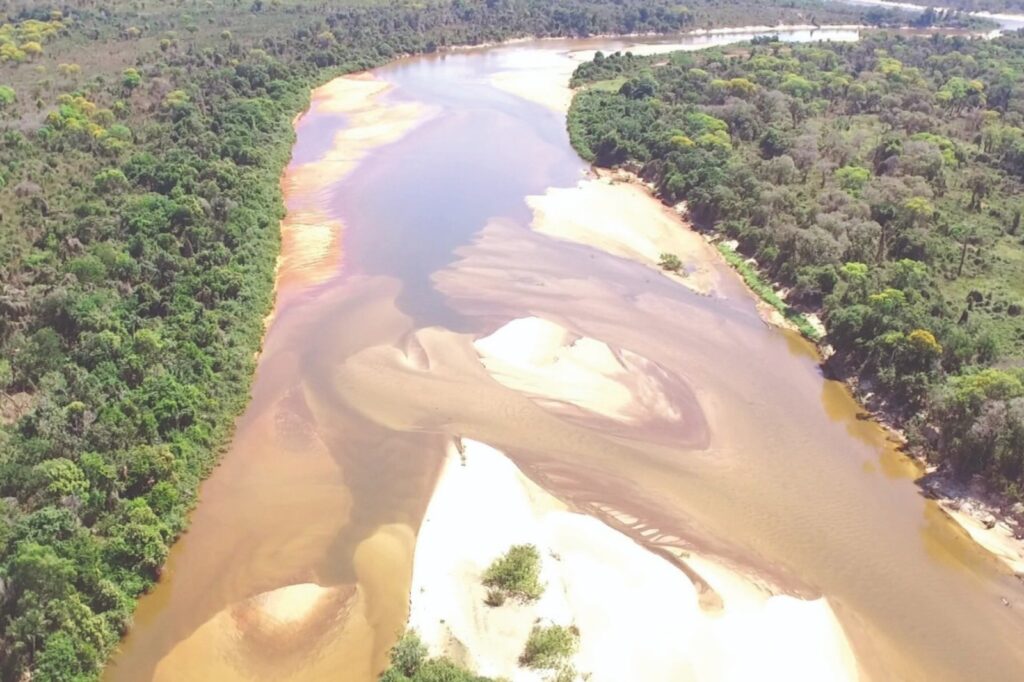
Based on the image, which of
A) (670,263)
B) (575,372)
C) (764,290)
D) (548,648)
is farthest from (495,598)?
(670,263)

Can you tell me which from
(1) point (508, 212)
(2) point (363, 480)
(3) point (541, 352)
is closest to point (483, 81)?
(1) point (508, 212)

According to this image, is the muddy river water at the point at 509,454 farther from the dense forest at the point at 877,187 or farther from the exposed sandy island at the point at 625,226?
the dense forest at the point at 877,187

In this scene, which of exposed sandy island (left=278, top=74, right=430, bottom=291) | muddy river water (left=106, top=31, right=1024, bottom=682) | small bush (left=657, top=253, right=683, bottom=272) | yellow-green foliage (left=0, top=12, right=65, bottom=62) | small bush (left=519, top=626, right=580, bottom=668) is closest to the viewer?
small bush (left=519, top=626, right=580, bottom=668)

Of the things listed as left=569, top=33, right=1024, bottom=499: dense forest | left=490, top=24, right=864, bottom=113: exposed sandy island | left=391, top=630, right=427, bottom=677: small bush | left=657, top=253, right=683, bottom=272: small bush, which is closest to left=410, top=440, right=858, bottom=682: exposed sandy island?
left=391, top=630, right=427, bottom=677: small bush

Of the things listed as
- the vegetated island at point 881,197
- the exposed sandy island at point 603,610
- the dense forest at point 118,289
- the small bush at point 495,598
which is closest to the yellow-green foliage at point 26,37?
the dense forest at point 118,289

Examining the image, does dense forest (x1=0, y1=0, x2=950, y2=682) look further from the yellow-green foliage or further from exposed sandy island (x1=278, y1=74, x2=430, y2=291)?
→ exposed sandy island (x1=278, y1=74, x2=430, y2=291)

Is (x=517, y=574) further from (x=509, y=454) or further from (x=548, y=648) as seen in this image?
(x=509, y=454)
